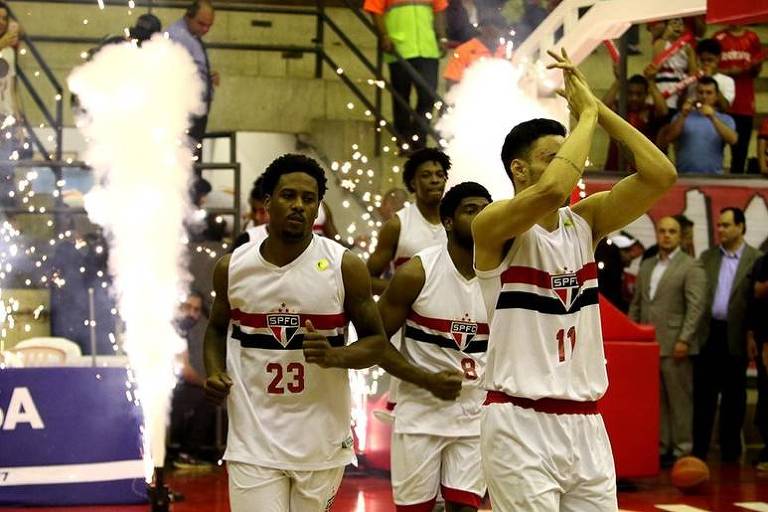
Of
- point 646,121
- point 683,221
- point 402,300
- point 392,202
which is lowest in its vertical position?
point 402,300

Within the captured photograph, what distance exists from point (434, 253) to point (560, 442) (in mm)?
2598

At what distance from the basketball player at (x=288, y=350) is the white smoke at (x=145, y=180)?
10.6 feet

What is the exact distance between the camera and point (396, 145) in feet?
48.6

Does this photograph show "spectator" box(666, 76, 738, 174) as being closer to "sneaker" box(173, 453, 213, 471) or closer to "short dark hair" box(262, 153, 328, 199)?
"sneaker" box(173, 453, 213, 471)

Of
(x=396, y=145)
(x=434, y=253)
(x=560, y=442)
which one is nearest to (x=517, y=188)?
(x=560, y=442)

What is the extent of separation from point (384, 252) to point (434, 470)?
237cm

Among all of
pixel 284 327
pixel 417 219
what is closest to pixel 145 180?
pixel 417 219

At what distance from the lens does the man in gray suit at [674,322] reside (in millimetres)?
12984

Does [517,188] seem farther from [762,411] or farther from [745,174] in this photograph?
[745,174]

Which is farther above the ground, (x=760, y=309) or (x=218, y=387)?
(x=760, y=309)

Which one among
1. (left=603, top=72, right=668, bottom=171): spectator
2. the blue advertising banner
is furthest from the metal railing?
the blue advertising banner

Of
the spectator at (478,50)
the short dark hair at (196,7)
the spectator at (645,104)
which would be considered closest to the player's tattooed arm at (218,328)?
the short dark hair at (196,7)

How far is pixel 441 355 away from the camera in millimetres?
7406

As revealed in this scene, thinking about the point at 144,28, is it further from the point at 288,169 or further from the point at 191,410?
the point at 288,169
